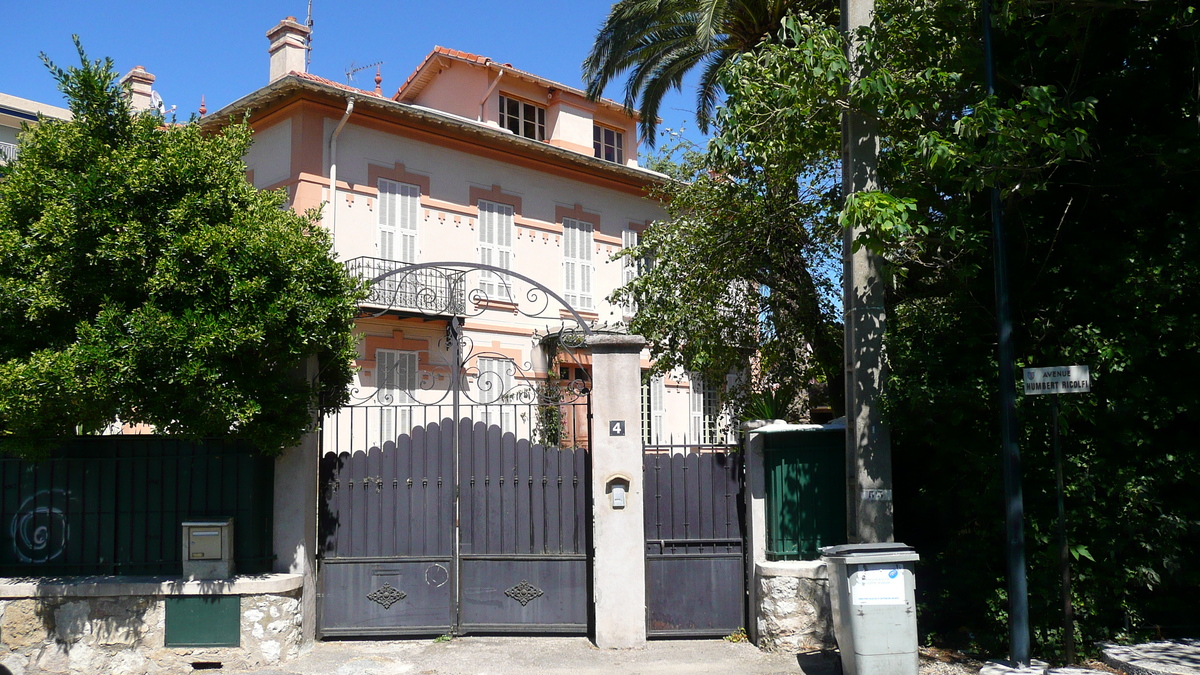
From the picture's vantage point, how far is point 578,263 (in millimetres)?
20359

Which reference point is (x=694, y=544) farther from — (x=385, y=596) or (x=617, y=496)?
(x=385, y=596)

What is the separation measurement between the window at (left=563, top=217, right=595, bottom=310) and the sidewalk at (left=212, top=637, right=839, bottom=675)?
1201 cm

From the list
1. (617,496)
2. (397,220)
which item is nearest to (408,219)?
(397,220)

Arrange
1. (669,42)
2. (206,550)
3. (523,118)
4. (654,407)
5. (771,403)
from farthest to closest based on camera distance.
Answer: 1. (523,118)
2. (654,407)
3. (669,42)
4. (771,403)
5. (206,550)

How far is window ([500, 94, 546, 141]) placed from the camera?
70.8 ft

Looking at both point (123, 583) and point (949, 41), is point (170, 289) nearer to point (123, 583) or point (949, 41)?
point (123, 583)

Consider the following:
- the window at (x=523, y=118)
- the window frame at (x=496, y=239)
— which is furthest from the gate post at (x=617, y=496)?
the window at (x=523, y=118)

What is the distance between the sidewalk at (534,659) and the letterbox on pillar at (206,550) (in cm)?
87

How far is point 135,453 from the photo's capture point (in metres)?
8.48

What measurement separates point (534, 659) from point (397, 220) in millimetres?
11518

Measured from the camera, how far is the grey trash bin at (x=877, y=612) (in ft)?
23.2

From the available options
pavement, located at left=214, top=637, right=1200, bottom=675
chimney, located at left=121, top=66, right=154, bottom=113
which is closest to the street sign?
pavement, located at left=214, top=637, right=1200, bottom=675

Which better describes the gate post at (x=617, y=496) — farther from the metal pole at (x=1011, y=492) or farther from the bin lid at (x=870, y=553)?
the metal pole at (x=1011, y=492)

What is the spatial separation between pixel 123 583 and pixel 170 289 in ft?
8.95
